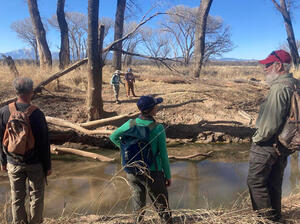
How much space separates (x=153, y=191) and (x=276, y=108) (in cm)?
152

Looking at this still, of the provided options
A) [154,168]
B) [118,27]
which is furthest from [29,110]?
[118,27]

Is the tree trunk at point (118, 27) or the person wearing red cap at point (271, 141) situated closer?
the person wearing red cap at point (271, 141)

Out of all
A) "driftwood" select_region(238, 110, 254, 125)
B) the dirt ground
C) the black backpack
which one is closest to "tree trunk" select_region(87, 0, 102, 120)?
the dirt ground

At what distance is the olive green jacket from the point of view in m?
2.39

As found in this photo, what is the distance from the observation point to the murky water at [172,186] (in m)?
4.28

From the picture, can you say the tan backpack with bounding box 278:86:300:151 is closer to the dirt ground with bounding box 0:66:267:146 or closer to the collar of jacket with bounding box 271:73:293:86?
the collar of jacket with bounding box 271:73:293:86

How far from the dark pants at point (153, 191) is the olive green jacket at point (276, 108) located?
1148mm

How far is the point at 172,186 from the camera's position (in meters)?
5.13

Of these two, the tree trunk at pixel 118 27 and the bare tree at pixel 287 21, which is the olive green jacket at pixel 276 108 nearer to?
the tree trunk at pixel 118 27

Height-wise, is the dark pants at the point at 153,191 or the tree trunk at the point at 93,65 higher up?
the tree trunk at the point at 93,65

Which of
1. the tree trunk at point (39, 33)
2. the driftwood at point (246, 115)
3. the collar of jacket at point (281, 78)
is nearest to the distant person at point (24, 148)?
the collar of jacket at point (281, 78)

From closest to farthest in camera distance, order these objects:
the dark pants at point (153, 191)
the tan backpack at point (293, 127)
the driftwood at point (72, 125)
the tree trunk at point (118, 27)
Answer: the tan backpack at point (293, 127) < the dark pants at point (153, 191) < the driftwood at point (72, 125) < the tree trunk at point (118, 27)

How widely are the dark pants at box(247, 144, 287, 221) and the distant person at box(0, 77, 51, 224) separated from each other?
2280 mm

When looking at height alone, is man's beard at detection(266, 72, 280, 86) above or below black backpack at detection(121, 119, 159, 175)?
above
